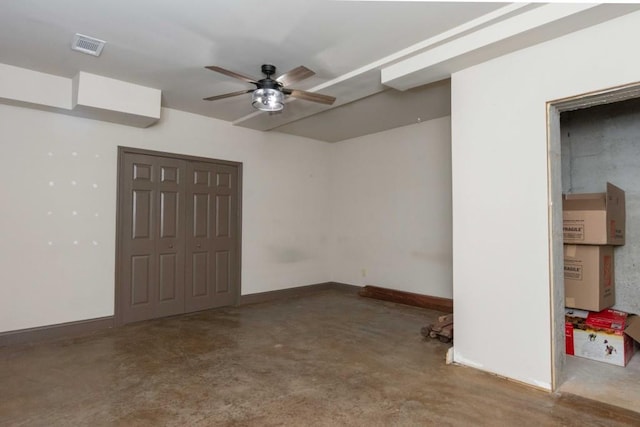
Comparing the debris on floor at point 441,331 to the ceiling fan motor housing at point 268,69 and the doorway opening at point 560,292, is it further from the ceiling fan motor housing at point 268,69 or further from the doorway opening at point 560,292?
the ceiling fan motor housing at point 268,69

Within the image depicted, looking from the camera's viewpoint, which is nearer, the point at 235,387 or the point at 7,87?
the point at 235,387

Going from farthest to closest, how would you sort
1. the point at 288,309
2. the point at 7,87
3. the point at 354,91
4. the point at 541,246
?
the point at 288,309
the point at 354,91
the point at 7,87
the point at 541,246

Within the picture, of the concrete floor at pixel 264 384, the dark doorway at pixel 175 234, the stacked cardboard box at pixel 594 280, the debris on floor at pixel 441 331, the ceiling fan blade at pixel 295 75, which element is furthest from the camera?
the dark doorway at pixel 175 234

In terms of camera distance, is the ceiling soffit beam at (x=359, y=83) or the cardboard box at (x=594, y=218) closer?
the ceiling soffit beam at (x=359, y=83)

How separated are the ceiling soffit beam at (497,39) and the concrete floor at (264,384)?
8.49 feet

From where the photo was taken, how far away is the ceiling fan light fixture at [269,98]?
3258 mm

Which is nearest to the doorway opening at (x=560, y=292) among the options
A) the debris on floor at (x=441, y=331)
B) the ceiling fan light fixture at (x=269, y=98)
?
the debris on floor at (x=441, y=331)

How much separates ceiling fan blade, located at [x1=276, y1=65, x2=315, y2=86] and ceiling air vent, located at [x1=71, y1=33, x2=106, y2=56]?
1.56 m

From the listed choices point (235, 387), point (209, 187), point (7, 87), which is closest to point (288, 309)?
point (209, 187)

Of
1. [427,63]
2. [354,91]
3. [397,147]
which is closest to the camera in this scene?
[427,63]

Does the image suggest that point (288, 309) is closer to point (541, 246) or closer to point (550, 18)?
point (541, 246)

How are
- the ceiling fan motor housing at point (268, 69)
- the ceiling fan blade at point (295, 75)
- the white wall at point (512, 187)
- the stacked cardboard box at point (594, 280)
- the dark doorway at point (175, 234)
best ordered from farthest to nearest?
the dark doorway at point (175, 234) < the ceiling fan motor housing at point (268, 69) < the stacked cardboard box at point (594, 280) < the ceiling fan blade at point (295, 75) < the white wall at point (512, 187)

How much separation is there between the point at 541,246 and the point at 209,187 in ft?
13.6

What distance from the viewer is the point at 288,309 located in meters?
5.21
